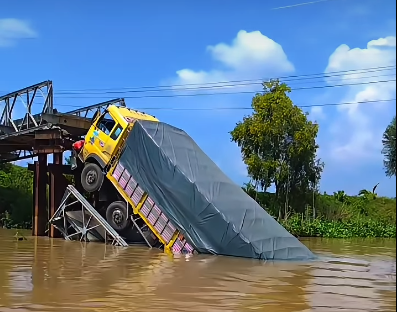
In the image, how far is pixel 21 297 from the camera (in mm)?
7523

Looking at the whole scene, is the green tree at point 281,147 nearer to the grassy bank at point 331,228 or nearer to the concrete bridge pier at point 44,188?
the grassy bank at point 331,228

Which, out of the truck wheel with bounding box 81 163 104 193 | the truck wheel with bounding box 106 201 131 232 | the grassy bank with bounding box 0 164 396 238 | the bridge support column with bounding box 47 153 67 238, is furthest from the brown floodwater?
the grassy bank with bounding box 0 164 396 238

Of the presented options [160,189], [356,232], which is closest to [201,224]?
[160,189]

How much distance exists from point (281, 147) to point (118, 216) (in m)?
14.7

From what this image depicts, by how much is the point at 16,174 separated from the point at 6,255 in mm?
18451

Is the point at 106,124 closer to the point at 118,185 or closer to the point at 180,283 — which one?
the point at 118,185

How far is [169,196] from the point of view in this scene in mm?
14312

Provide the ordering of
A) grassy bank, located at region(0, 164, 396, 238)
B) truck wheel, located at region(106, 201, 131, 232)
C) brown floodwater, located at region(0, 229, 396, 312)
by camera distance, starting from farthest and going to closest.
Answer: grassy bank, located at region(0, 164, 396, 238) < truck wheel, located at region(106, 201, 131, 232) < brown floodwater, located at region(0, 229, 396, 312)

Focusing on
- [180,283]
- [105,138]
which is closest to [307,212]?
[105,138]

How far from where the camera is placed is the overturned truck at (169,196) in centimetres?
1324

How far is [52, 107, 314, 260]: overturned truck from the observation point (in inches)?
521

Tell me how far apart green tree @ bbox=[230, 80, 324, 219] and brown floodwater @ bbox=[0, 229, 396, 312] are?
48.8 feet

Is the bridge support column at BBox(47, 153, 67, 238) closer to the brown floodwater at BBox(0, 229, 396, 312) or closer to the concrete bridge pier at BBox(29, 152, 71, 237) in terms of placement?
the concrete bridge pier at BBox(29, 152, 71, 237)

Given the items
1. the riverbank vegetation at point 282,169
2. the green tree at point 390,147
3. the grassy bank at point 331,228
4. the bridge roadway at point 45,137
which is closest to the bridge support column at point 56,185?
the bridge roadway at point 45,137
